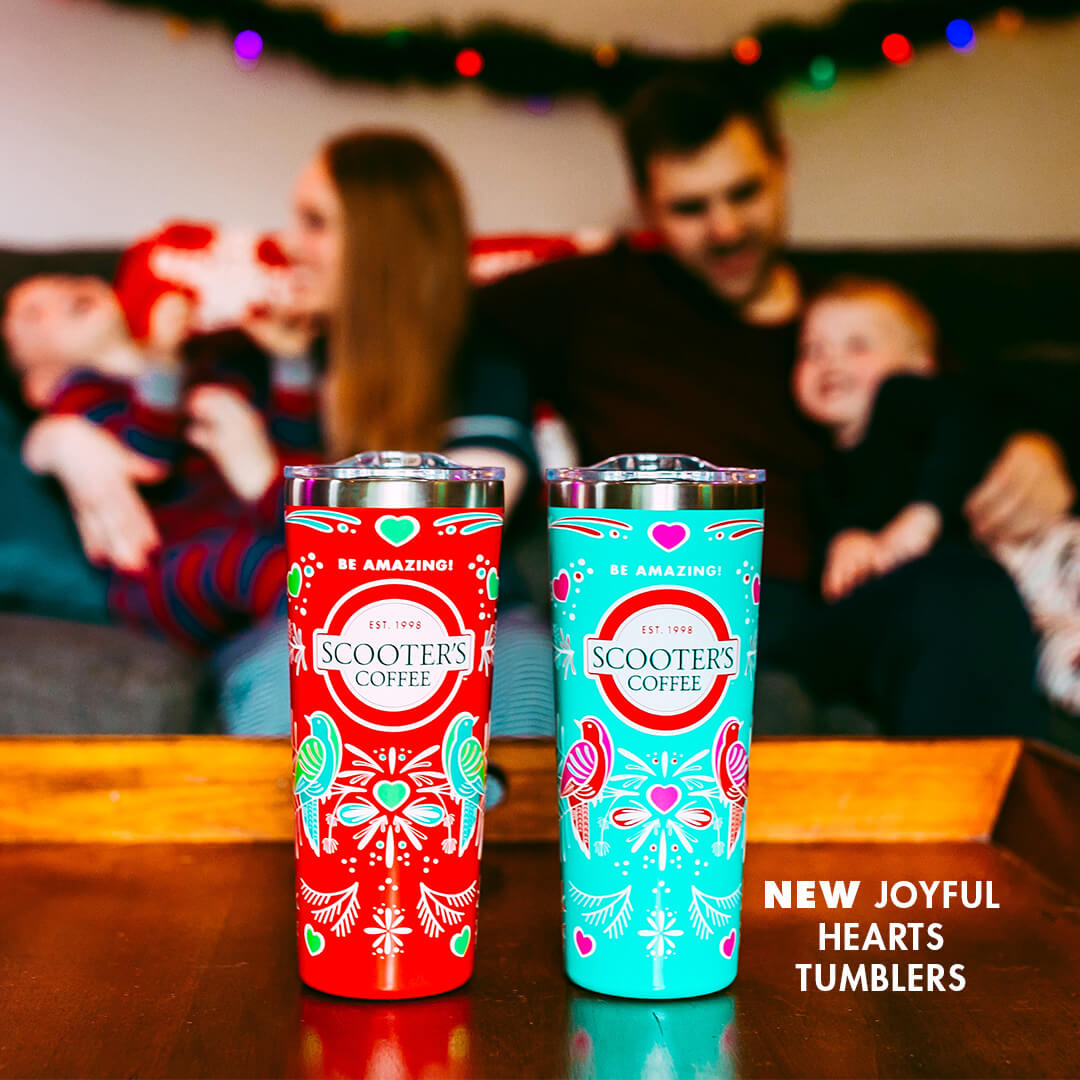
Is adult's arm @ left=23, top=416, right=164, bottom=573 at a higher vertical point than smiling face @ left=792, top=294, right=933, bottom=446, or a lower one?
lower

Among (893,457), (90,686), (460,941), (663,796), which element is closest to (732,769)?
(663,796)

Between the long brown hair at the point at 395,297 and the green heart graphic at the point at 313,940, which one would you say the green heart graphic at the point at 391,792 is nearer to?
the green heart graphic at the point at 313,940

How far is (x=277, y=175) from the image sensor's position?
215 centimetres

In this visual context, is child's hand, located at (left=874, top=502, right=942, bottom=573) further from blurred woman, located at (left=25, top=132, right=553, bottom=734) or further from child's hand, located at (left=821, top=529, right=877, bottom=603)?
blurred woman, located at (left=25, top=132, right=553, bottom=734)

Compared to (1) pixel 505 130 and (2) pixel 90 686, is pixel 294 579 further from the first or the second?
(1) pixel 505 130

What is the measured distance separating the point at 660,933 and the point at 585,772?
0.24ft

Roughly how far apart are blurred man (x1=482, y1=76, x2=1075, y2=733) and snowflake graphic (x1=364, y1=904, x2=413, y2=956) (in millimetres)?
1269

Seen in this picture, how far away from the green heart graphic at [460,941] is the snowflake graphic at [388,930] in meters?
0.02

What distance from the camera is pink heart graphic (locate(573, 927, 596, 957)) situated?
1.55 feet

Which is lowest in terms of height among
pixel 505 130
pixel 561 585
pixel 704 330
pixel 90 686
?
pixel 90 686

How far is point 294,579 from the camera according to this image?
447 millimetres

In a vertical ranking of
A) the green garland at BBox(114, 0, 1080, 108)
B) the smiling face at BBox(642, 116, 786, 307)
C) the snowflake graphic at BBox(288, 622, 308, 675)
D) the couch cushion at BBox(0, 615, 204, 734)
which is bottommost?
the couch cushion at BBox(0, 615, 204, 734)

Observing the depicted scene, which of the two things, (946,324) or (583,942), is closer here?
(583,942)

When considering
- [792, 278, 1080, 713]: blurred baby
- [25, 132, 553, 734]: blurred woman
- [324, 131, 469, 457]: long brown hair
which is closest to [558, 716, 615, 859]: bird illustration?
[25, 132, 553, 734]: blurred woman
